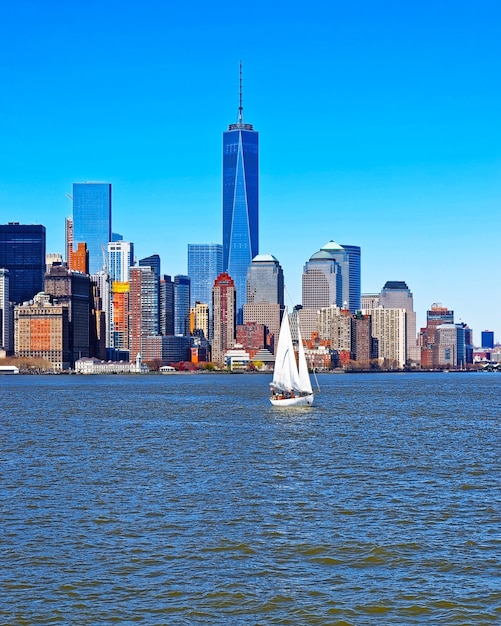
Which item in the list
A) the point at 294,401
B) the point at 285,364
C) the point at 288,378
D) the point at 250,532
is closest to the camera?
the point at 250,532

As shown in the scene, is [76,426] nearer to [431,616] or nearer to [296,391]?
[296,391]

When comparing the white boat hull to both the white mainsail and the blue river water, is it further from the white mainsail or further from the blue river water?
the blue river water

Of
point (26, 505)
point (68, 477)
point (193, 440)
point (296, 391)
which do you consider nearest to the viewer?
point (26, 505)

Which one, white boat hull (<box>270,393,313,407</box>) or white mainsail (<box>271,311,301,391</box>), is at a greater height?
white mainsail (<box>271,311,301,391</box>)

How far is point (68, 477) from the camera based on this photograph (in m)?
50.2

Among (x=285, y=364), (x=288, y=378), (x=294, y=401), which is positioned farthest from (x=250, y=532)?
(x=288, y=378)

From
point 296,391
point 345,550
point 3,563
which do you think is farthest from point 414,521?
point 296,391

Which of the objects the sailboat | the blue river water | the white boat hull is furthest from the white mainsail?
the blue river water

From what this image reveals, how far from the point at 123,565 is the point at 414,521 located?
1144cm

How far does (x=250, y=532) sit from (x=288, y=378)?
76.8 m

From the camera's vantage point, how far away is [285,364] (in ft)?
363

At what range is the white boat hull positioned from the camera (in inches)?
4334

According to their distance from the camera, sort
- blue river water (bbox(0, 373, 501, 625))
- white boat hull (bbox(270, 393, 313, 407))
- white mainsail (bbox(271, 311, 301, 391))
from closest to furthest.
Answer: blue river water (bbox(0, 373, 501, 625)), white boat hull (bbox(270, 393, 313, 407)), white mainsail (bbox(271, 311, 301, 391))

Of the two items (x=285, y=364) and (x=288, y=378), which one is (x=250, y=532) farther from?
(x=288, y=378)
